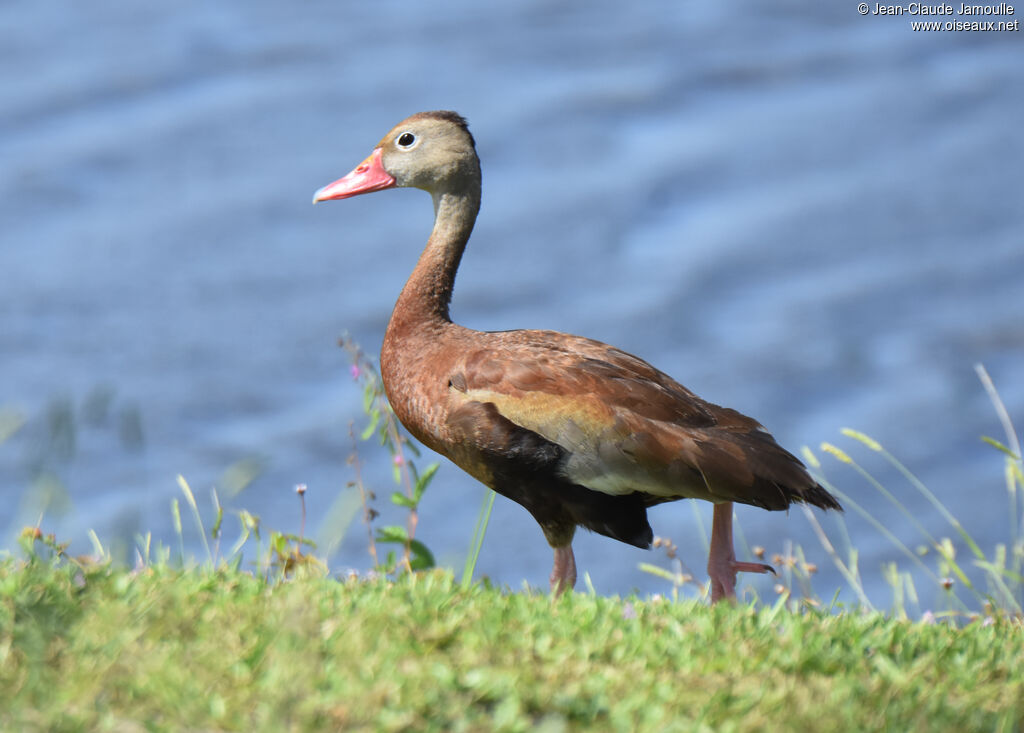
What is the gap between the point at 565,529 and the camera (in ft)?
14.5

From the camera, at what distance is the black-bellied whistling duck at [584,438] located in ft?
13.7

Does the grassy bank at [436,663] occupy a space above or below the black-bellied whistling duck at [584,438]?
below

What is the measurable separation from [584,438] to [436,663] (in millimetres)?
1549

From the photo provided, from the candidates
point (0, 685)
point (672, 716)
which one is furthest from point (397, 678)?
point (0, 685)

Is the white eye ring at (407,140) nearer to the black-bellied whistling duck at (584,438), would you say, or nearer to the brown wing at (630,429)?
the black-bellied whistling duck at (584,438)

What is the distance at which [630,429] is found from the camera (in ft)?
13.9

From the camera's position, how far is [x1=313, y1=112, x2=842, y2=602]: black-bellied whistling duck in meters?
4.19

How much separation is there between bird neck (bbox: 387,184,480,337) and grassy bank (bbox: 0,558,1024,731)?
1579 mm

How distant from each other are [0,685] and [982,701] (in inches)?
86.5


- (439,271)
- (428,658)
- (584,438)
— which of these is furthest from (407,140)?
(428,658)

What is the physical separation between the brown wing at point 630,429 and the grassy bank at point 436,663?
0.67 metres

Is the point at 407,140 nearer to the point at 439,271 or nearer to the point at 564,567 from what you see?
the point at 439,271

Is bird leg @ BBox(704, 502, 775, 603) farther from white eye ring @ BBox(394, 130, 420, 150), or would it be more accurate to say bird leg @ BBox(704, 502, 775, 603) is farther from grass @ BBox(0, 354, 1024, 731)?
white eye ring @ BBox(394, 130, 420, 150)

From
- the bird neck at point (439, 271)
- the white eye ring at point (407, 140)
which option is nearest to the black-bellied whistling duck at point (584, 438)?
the bird neck at point (439, 271)
